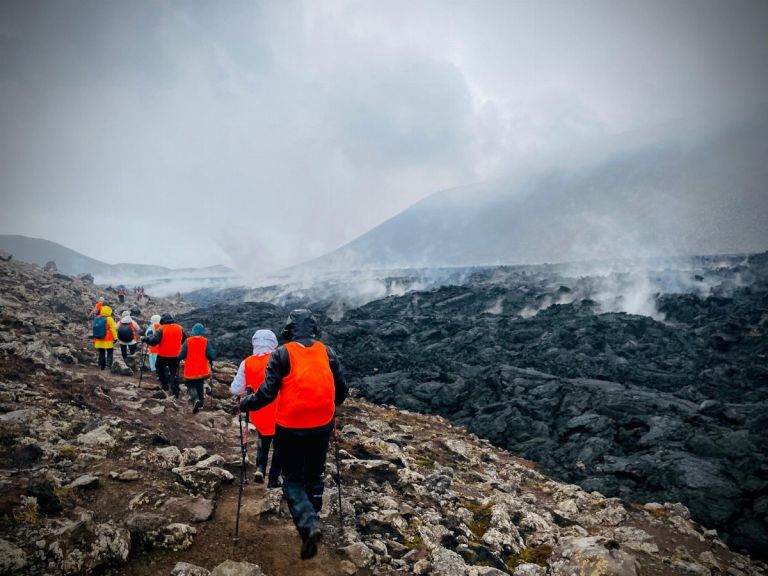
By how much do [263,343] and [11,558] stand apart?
117 inches

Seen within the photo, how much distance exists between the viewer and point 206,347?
8.45 m

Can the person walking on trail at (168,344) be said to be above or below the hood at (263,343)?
below

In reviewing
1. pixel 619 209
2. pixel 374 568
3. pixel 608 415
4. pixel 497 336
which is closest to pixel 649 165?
pixel 619 209

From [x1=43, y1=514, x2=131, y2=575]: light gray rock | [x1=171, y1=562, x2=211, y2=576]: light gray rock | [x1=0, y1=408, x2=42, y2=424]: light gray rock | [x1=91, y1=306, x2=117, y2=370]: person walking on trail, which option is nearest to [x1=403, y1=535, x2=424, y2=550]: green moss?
[x1=171, y1=562, x2=211, y2=576]: light gray rock

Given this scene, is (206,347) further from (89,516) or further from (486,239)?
(486,239)

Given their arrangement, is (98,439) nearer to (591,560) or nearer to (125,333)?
(591,560)

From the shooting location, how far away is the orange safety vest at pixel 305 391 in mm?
3840

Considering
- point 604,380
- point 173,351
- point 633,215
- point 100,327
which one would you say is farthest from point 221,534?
point 633,215

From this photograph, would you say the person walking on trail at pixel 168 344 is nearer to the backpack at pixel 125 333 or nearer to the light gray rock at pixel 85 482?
the backpack at pixel 125 333

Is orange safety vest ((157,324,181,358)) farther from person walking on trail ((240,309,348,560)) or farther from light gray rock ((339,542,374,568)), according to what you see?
light gray rock ((339,542,374,568))

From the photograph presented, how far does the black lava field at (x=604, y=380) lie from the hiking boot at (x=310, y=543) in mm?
6889

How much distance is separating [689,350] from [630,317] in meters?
5.09

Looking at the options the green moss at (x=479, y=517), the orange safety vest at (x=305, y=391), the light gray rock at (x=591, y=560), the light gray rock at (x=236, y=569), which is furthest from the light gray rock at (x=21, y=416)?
the light gray rock at (x=591, y=560)

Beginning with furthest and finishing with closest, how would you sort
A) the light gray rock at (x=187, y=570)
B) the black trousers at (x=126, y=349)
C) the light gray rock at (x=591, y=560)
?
the black trousers at (x=126, y=349), the light gray rock at (x=591, y=560), the light gray rock at (x=187, y=570)
